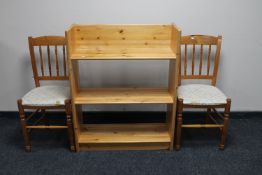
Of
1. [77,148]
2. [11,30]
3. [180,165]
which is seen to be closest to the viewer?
[180,165]

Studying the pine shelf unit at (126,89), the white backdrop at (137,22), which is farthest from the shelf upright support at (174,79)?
the white backdrop at (137,22)

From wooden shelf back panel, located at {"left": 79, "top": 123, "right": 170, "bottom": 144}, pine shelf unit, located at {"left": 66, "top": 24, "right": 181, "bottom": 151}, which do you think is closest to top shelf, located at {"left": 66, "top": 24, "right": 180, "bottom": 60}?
pine shelf unit, located at {"left": 66, "top": 24, "right": 181, "bottom": 151}

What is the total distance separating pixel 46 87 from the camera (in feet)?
7.93

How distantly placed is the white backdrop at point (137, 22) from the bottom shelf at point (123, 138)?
458mm

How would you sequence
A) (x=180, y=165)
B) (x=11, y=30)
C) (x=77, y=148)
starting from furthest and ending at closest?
(x=11, y=30)
(x=77, y=148)
(x=180, y=165)

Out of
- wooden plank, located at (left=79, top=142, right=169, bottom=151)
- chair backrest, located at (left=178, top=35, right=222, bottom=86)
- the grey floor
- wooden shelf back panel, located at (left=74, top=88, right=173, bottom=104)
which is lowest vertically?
the grey floor

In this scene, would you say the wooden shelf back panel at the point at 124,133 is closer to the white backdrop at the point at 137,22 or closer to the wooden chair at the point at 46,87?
the wooden chair at the point at 46,87

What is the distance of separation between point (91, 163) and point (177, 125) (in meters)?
0.77

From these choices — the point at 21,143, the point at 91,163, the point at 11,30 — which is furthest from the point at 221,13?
the point at 21,143

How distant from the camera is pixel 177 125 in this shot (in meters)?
2.24

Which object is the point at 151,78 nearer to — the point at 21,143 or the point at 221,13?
the point at 221,13

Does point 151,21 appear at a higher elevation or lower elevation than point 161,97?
higher

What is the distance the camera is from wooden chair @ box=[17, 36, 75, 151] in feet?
7.06

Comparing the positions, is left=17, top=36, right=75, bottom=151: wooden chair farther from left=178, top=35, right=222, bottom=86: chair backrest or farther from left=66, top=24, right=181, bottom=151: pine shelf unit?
left=178, top=35, right=222, bottom=86: chair backrest
